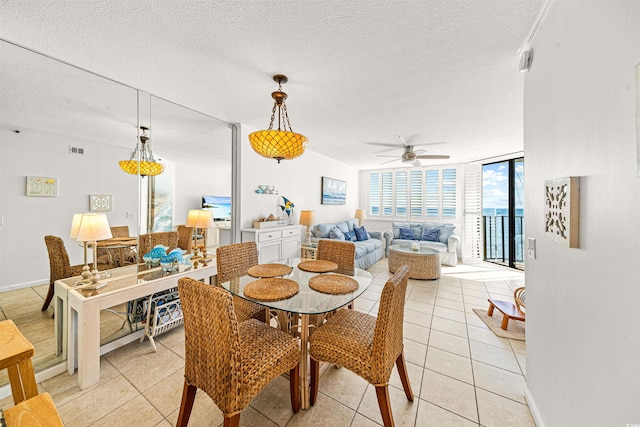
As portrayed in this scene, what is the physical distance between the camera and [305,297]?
161 centimetres

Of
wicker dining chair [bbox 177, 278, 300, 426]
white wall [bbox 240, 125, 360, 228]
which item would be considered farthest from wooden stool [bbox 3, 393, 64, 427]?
white wall [bbox 240, 125, 360, 228]

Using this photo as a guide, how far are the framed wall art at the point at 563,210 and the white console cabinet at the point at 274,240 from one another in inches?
118

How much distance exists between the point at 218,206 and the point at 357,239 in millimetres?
3298

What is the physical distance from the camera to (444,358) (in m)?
2.06

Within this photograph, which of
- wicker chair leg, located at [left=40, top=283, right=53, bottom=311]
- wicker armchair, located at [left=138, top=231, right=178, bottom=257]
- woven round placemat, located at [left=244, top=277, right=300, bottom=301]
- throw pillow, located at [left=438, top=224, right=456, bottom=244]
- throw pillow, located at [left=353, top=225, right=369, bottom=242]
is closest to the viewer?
woven round placemat, located at [left=244, top=277, right=300, bottom=301]

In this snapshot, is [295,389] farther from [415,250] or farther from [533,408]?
[415,250]

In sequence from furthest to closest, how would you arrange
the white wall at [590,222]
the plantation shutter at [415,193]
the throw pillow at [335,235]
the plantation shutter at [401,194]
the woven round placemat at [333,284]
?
the plantation shutter at [401,194] < the plantation shutter at [415,193] < the throw pillow at [335,235] < the woven round placemat at [333,284] < the white wall at [590,222]

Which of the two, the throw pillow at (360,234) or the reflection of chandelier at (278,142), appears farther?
the throw pillow at (360,234)

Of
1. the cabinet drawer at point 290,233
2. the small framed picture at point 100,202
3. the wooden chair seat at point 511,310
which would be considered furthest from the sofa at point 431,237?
the small framed picture at point 100,202

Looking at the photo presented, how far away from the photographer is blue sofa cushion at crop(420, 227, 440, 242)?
5566mm

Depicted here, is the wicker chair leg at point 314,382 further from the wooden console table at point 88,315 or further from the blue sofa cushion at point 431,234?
the blue sofa cushion at point 431,234

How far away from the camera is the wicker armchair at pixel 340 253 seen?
2.39 m

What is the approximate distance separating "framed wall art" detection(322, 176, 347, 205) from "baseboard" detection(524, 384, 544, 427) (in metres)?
4.36

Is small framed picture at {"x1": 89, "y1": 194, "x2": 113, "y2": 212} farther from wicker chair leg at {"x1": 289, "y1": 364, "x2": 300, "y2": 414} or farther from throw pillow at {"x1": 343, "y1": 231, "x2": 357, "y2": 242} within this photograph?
throw pillow at {"x1": 343, "y1": 231, "x2": 357, "y2": 242}
